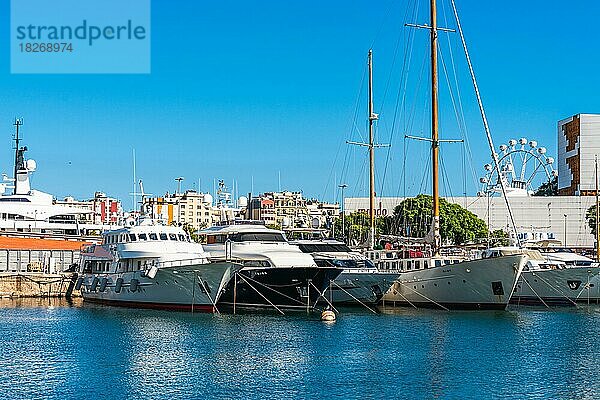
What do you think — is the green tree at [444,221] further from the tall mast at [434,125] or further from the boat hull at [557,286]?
the tall mast at [434,125]

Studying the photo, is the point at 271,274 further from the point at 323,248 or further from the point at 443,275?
the point at 443,275

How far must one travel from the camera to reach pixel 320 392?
3306 centimetres

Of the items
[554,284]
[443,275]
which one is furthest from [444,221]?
[443,275]

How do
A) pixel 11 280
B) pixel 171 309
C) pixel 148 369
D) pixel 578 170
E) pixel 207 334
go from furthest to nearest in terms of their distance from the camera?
pixel 578 170
pixel 11 280
pixel 171 309
pixel 207 334
pixel 148 369

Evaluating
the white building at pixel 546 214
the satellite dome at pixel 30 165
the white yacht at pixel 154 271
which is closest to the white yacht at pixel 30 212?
the satellite dome at pixel 30 165

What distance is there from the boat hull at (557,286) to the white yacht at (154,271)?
80.5ft

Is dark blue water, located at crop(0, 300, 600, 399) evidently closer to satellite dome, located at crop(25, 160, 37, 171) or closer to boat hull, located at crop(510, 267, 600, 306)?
boat hull, located at crop(510, 267, 600, 306)

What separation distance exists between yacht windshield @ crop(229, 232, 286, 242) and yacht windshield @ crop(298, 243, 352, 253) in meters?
2.90

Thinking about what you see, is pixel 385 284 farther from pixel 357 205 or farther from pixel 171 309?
pixel 357 205

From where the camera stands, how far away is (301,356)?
134 feet

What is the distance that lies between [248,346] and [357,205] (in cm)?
13835

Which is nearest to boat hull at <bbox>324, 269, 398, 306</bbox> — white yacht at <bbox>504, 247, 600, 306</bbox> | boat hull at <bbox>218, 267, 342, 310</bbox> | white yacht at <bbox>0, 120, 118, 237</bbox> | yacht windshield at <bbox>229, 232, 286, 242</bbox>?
boat hull at <bbox>218, 267, 342, 310</bbox>

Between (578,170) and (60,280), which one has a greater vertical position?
(578,170)

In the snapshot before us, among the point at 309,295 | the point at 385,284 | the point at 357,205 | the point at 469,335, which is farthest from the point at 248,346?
the point at 357,205
